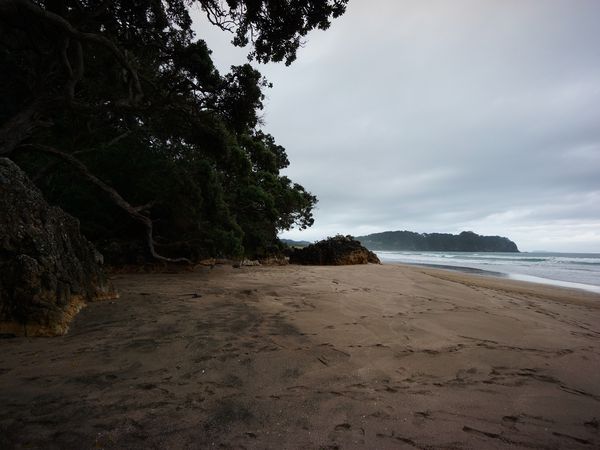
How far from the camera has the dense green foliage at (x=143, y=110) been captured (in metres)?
6.92

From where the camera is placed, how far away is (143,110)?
22.6ft

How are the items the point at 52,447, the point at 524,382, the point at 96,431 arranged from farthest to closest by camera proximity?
the point at 524,382
the point at 96,431
the point at 52,447

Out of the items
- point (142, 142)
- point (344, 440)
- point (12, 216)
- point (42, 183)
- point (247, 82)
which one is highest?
point (247, 82)

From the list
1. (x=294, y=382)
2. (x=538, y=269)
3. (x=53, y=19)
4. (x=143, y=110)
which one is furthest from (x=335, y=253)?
(x=538, y=269)

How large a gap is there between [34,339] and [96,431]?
1901 mm

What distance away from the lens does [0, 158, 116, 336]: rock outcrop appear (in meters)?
3.02

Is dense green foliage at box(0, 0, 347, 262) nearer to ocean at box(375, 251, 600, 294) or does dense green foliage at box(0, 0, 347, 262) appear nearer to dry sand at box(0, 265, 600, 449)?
dry sand at box(0, 265, 600, 449)

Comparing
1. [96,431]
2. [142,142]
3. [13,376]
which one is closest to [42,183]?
[142,142]

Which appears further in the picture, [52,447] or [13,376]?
[13,376]

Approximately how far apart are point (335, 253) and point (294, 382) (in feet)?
45.3

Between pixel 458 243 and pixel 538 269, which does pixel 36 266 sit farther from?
pixel 458 243

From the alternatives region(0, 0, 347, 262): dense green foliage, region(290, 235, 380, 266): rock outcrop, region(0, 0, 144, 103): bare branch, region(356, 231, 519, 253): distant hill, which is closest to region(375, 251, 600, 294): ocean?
region(290, 235, 380, 266): rock outcrop

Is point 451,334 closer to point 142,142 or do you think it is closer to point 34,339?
point 34,339

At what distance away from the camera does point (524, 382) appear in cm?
244
